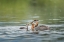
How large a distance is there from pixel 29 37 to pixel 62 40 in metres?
0.58

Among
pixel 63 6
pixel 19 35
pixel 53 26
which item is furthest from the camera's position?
pixel 63 6

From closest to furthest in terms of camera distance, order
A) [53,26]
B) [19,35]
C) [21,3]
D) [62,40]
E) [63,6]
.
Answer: [62,40] → [19,35] → [53,26] → [63,6] → [21,3]

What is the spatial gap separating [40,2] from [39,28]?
4.76 metres

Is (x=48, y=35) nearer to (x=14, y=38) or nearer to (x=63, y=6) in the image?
(x=14, y=38)

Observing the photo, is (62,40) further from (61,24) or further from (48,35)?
(61,24)

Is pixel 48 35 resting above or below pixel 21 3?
below

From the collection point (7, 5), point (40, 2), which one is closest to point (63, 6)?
point (40, 2)

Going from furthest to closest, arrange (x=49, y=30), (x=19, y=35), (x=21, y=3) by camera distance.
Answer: (x=21, y=3) < (x=49, y=30) < (x=19, y=35)

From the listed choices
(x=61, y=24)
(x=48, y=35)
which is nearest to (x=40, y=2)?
(x=61, y=24)

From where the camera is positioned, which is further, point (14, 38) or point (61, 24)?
point (61, 24)

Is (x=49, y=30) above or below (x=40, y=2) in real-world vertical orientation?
below

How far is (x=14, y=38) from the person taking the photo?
4.77m

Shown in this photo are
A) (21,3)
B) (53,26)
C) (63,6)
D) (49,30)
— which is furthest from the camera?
(21,3)

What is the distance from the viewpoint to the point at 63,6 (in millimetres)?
9234
